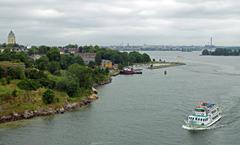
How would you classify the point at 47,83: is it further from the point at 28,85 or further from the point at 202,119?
the point at 202,119

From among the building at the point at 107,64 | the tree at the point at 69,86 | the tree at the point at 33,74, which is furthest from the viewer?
the building at the point at 107,64

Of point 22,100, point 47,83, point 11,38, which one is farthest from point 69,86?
point 11,38

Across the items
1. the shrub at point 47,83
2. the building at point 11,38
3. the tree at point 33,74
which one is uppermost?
the building at point 11,38

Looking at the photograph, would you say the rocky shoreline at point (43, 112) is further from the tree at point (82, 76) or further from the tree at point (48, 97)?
the tree at point (82, 76)

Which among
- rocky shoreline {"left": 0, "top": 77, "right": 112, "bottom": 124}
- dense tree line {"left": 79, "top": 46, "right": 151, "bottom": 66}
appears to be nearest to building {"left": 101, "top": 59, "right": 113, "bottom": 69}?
dense tree line {"left": 79, "top": 46, "right": 151, "bottom": 66}

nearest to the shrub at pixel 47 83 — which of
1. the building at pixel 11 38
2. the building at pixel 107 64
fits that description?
the building at pixel 107 64

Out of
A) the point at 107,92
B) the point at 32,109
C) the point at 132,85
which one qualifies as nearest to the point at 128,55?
the point at 132,85

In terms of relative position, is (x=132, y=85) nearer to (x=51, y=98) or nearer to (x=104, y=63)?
(x=51, y=98)

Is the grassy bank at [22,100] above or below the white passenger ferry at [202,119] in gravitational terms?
above
